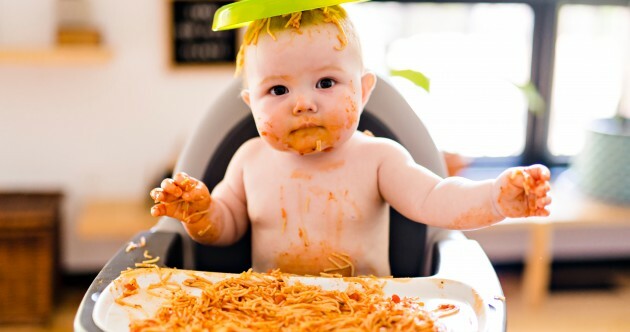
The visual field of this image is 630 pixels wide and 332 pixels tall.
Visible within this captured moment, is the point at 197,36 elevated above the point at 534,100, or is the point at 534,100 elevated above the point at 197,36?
the point at 197,36

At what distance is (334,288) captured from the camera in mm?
893

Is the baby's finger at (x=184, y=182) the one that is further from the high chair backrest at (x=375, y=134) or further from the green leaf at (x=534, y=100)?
the green leaf at (x=534, y=100)

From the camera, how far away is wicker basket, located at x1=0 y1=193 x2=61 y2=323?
7.27ft

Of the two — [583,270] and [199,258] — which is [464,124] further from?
[199,258]

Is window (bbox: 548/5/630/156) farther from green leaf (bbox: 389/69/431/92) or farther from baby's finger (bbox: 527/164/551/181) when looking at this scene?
baby's finger (bbox: 527/164/551/181)

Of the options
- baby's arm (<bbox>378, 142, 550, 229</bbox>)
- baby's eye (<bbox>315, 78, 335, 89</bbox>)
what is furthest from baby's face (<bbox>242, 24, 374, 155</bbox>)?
baby's arm (<bbox>378, 142, 550, 229</bbox>)

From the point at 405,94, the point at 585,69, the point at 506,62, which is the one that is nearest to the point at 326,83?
the point at 405,94

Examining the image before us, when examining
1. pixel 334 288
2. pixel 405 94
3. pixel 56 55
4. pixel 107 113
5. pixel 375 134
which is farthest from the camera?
pixel 107 113

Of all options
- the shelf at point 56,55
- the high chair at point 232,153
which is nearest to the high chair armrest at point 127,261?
the high chair at point 232,153

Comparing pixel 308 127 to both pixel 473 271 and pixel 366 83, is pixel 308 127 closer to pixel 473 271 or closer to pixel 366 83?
pixel 366 83

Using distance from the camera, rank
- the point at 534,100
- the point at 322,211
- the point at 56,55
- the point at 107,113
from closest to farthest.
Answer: the point at 322,211
the point at 56,55
the point at 534,100
the point at 107,113

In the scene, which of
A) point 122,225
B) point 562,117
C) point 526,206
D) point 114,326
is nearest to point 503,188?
point 526,206

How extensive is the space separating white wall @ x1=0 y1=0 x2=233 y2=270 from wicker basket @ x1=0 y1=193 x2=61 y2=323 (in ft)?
0.72

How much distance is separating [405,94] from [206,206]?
4.17ft
